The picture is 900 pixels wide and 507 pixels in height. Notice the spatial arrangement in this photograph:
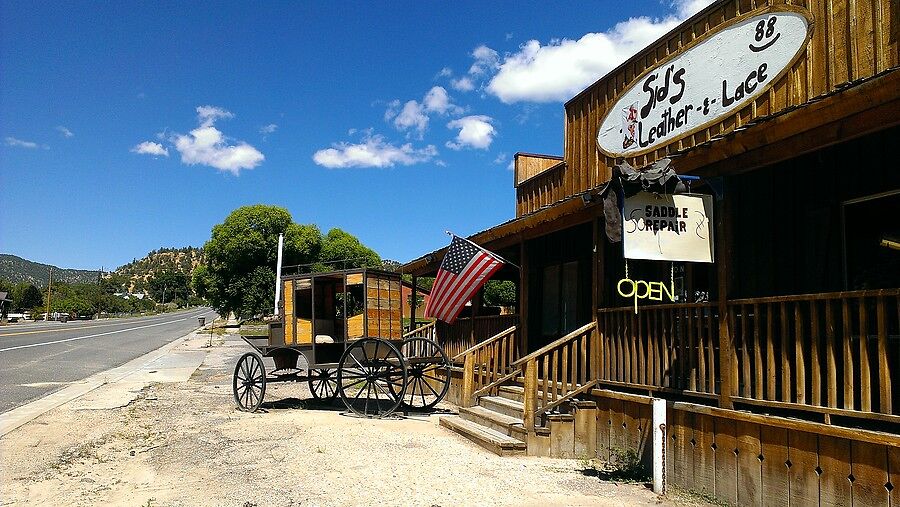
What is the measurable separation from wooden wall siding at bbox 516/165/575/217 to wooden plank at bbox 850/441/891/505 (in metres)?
6.64

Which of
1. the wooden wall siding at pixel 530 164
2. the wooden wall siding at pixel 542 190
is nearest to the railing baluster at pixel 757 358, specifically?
the wooden wall siding at pixel 542 190

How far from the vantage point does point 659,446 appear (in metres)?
6.70

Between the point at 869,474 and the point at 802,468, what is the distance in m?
0.57

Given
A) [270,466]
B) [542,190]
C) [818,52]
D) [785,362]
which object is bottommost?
[270,466]

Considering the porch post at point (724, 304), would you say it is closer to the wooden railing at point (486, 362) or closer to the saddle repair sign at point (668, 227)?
the saddle repair sign at point (668, 227)

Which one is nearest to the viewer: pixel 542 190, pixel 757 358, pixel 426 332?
pixel 757 358

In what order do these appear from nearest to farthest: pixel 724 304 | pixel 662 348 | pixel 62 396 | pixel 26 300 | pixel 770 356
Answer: pixel 770 356 < pixel 724 304 < pixel 662 348 < pixel 62 396 < pixel 26 300

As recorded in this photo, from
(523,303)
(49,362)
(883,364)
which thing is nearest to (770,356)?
(883,364)

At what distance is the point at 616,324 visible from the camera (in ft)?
27.0

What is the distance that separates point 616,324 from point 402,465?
10.1ft

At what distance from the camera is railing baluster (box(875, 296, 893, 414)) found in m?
4.96

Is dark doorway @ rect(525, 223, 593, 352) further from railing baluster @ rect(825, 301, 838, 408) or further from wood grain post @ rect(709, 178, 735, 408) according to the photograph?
railing baluster @ rect(825, 301, 838, 408)

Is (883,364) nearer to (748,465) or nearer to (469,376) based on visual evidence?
(748,465)

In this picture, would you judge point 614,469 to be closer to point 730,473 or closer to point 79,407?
point 730,473
